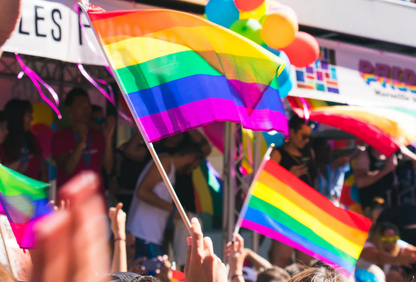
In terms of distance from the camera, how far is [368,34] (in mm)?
5391

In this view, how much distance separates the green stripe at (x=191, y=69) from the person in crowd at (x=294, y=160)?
211cm

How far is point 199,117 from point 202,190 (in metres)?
2.74

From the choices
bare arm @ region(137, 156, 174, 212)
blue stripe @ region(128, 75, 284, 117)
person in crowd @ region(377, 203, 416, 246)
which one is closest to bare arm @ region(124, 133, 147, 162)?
bare arm @ region(137, 156, 174, 212)

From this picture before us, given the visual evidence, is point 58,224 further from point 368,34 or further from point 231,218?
point 368,34

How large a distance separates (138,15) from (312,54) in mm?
2132

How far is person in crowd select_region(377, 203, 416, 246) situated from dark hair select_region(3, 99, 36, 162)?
3.35m

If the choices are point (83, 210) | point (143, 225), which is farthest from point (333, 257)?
point (83, 210)

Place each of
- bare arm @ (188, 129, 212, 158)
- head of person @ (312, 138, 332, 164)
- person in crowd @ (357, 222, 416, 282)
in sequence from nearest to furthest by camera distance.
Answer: person in crowd @ (357, 222, 416, 282), bare arm @ (188, 129, 212, 158), head of person @ (312, 138, 332, 164)

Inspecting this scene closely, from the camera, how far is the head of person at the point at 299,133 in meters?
4.81

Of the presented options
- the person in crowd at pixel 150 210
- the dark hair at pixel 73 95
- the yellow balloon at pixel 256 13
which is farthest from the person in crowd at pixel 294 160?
the dark hair at pixel 73 95

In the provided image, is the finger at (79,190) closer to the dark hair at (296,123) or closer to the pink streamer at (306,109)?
the pink streamer at (306,109)

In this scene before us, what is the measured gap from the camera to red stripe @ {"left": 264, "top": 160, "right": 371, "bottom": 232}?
332cm

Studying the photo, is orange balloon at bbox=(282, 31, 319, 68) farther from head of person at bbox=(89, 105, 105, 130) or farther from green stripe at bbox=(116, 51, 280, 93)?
head of person at bbox=(89, 105, 105, 130)

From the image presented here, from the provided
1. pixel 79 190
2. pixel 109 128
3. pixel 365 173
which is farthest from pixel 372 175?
pixel 79 190
